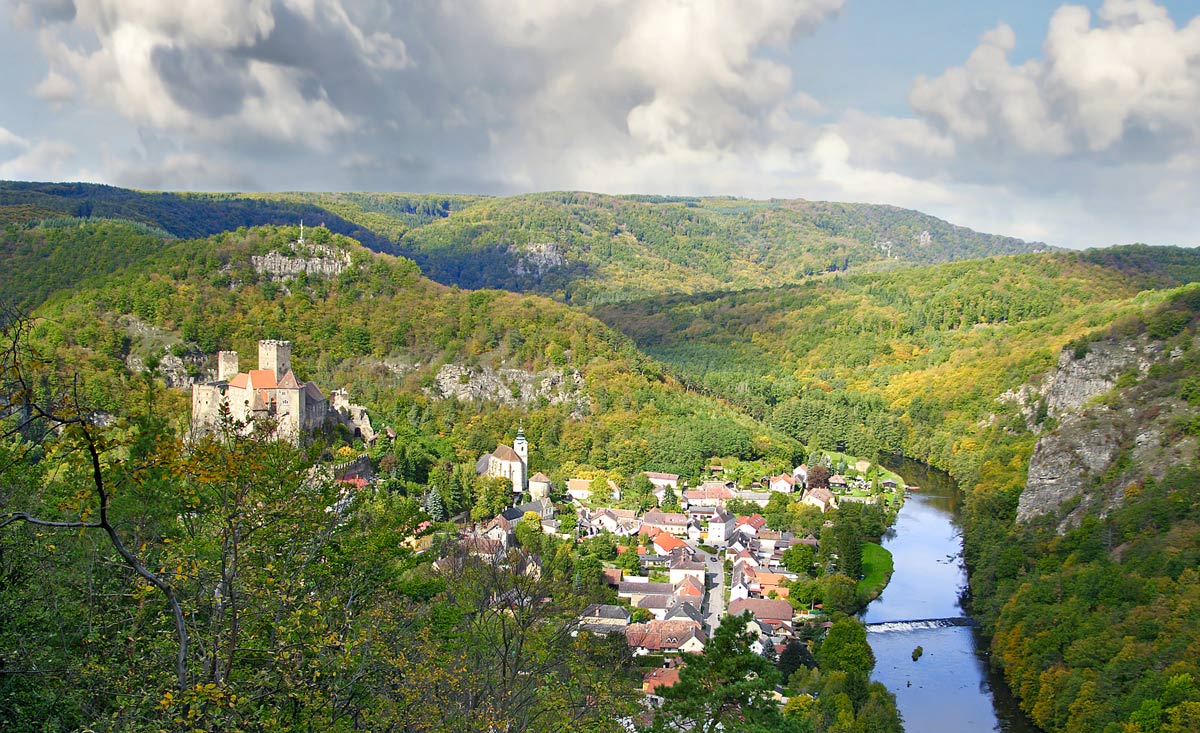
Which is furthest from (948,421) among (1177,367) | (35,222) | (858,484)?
(35,222)

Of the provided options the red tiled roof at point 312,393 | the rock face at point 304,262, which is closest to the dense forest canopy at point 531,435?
the rock face at point 304,262

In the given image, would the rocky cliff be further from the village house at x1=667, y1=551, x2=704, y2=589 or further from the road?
the village house at x1=667, y1=551, x2=704, y2=589

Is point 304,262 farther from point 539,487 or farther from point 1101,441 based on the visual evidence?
point 1101,441

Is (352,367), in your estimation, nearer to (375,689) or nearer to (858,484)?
(858,484)

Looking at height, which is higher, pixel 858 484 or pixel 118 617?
pixel 118 617

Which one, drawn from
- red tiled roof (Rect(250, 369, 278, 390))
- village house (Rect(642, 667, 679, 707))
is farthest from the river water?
red tiled roof (Rect(250, 369, 278, 390))

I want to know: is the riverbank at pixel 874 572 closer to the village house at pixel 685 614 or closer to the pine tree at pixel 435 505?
the village house at pixel 685 614
